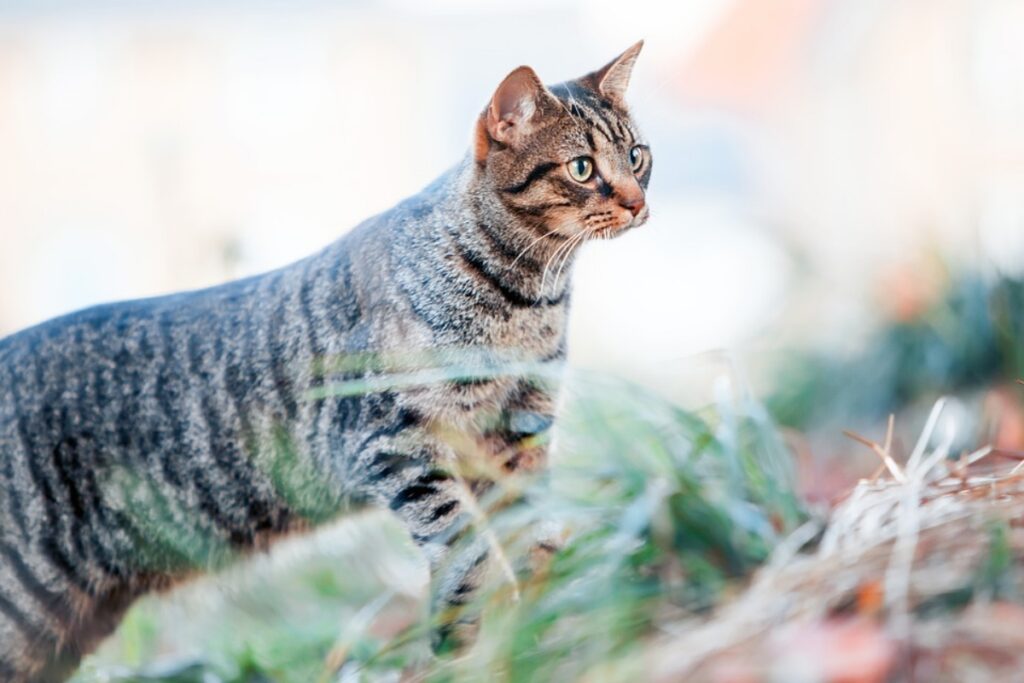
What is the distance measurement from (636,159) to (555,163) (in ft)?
0.62

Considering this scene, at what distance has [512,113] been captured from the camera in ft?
6.52

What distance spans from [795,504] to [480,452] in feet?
1.98

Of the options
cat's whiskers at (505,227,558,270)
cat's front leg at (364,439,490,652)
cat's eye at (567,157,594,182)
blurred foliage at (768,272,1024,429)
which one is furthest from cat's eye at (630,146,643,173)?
blurred foliage at (768,272,1024,429)

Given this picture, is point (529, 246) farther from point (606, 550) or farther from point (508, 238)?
point (606, 550)

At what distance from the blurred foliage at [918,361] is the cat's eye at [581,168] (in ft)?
4.56

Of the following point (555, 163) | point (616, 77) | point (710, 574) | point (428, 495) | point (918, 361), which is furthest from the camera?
point (918, 361)

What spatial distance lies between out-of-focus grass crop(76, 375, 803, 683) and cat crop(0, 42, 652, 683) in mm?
125

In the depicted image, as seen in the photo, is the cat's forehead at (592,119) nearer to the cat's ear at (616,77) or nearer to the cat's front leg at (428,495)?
the cat's ear at (616,77)

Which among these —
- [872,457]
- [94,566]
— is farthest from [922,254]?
[94,566]

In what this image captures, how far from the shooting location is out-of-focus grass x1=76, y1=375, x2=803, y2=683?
1.31 meters

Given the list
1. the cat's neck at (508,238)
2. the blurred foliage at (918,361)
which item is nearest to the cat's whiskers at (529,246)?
the cat's neck at (508,238)

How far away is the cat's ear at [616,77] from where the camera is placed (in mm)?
2115

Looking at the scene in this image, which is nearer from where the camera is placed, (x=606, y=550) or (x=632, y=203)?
(x=606, y=550)

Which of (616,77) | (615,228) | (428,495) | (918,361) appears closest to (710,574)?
(428,495)
